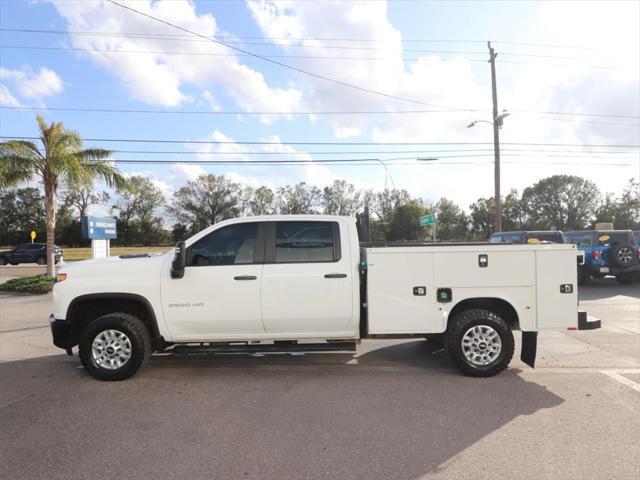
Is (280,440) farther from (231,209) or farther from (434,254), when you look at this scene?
(231,209)

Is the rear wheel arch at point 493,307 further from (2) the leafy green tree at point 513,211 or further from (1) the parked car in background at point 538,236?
(2) the leafy green tree at point 513,211

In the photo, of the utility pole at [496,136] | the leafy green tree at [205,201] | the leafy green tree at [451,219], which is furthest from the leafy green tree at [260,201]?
the utility pole at [496,136]

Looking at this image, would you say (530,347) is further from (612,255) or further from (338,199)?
(338,199)

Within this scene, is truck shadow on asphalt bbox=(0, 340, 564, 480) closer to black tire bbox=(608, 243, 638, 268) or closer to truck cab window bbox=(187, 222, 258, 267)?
truck cab window bbox=(187, 222, 258, 267)

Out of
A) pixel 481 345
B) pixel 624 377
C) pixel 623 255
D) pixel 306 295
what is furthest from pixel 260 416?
pixel 623 255

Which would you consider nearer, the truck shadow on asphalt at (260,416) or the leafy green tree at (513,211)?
the truck shadow on asphalt at (260,416)

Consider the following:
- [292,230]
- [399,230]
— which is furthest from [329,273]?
[399,230]

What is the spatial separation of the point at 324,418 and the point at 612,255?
46.8 feet

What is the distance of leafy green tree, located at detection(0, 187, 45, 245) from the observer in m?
73.6

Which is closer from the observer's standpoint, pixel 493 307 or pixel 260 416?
pixel 260 416

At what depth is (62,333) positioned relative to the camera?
532cm

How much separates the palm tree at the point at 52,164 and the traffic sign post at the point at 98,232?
111cm

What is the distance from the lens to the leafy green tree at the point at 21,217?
73.6 m

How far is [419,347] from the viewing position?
6.99 meters
